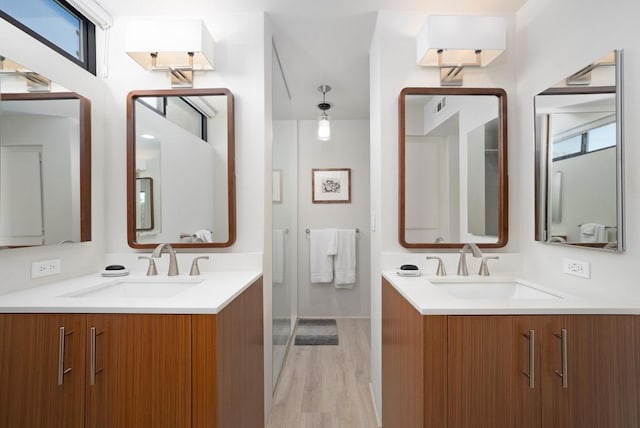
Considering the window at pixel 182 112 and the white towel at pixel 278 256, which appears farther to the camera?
the white towel at pixel 278 256

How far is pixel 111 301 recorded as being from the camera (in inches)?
46.3

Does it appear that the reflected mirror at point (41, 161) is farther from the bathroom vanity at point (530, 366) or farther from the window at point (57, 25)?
the bathroom vanity at point (530, 366)

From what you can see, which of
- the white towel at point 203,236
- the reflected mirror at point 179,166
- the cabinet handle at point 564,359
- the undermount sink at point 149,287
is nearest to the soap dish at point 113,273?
the undermount sink at point 149,287

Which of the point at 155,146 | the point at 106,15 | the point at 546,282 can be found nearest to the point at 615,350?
the point at 546,282

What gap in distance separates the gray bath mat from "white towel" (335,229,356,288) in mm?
465

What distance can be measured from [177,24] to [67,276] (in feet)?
4.44

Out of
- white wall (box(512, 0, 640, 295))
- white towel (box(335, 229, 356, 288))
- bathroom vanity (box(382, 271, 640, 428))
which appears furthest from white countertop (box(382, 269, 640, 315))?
white towel (box(335, 229, 356, 288))

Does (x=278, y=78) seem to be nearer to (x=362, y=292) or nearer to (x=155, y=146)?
(x=155, y=146)

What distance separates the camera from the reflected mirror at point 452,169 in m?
1.84

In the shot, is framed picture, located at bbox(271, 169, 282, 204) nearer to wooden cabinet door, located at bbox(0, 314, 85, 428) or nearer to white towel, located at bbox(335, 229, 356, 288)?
white towel, located at bbox(335, 229, 356, 288)

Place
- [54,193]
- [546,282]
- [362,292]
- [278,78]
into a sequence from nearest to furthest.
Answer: [54,193] < [546,282] < [278,78] < [362,292]

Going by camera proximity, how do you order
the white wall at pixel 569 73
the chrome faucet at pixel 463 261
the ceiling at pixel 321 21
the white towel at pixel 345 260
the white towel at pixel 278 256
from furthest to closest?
the white towel at pixel 345 260 → the white towel at pixel 278 256 → the ceiling at pixel 321 21 → the chrome faucet at pixel 463 261 → the white wall at pixel 569 73

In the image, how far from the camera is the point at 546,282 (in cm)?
163

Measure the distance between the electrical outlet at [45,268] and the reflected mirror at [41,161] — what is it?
0.31ft
